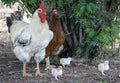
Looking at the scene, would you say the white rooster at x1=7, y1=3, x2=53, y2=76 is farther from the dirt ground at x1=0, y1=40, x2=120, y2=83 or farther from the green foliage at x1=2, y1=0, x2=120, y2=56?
the green foliage at x1=2, y1=0, x2=120, y2=56

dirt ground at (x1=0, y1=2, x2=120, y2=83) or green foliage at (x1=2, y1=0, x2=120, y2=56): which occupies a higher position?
green foliage at (x1=2, y1=0, x2=120, y2=56)

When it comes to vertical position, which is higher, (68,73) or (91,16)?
(91,16)

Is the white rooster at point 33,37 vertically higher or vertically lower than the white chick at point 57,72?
higher

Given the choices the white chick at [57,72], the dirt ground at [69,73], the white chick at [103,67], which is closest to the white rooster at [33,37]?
the dirt ground at [69,73]

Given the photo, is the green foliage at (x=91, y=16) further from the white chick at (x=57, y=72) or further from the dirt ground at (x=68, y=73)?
the white chick at (x=57, y=72)

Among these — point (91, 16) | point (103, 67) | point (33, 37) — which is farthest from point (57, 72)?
point (91, 16)

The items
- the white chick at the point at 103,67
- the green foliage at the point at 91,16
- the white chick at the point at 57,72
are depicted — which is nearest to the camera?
the white chick at the point at 57,72

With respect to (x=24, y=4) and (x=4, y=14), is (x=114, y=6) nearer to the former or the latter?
(x=24, y=4)

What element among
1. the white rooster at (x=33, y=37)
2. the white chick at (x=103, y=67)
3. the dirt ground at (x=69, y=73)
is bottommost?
the dirt ground at (x=69, y=73)

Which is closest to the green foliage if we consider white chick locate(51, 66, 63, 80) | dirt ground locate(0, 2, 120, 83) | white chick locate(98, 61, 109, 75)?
dirt ground locate(0, 2, 120, 83)

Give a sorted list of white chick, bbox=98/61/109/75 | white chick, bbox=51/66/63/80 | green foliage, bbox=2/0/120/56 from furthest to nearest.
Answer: green foliage, bbox=2/0/120/56
white chick, bbox=98/61/109/75
white chick, bbox=51/66/63/80

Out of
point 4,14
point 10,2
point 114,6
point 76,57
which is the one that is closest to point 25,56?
point 10,2

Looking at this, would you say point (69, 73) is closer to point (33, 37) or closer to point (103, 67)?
point (103, 67)

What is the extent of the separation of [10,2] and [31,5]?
542 millimetres
